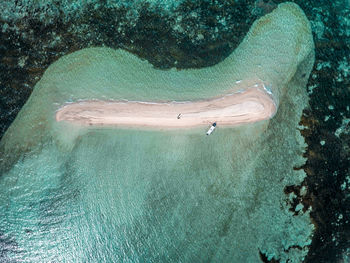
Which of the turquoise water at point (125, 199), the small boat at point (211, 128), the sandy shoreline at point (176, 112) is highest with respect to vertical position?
the sandy shoreline at point (176, 112)

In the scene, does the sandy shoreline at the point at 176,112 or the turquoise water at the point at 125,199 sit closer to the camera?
the turquoise water at the point at 125,199

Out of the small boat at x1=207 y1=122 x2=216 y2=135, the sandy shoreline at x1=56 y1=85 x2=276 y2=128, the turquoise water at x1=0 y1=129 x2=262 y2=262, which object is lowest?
the turquoise water at x1=0 y1=129 x2=262 y2=262

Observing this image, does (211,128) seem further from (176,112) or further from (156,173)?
(156,173)

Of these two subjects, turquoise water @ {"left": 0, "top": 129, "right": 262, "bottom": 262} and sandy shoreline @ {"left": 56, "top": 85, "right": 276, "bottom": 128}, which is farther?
sandy shoreline @ {"left": 56, "top": 85, "right": 276, "bottom": 128}

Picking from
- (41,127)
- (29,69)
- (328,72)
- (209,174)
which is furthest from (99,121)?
(328,72)

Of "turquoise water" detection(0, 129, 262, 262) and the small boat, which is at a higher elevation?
the small boat

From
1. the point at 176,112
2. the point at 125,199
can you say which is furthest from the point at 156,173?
the point at 176,112

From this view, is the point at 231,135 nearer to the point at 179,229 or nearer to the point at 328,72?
the point at 179,229

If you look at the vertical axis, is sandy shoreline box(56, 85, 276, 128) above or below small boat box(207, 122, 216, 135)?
above
